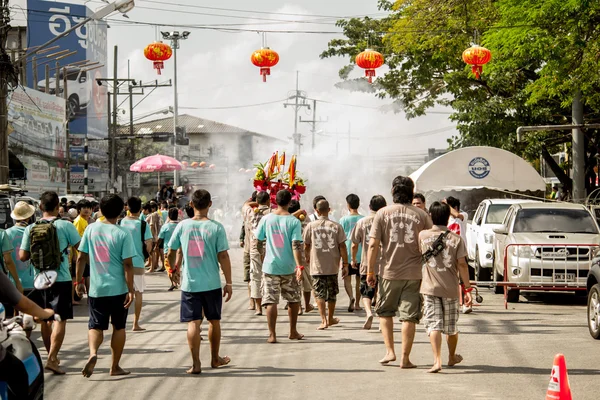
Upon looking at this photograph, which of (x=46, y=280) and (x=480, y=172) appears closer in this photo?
(x=46, y=280)

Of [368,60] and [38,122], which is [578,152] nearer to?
[368,60]

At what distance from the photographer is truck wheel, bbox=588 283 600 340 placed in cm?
1083

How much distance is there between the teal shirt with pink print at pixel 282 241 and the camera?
11.0 metres

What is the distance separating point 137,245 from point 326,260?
266cm

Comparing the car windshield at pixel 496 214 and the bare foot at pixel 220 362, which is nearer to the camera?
the bare foot at pixel 220 362

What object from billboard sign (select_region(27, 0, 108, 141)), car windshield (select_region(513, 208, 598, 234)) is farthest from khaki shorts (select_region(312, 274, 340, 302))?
billboard sign (select_region(27, 0, 108, 141))

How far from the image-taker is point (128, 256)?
8.65 metres

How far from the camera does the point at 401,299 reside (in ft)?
29.7

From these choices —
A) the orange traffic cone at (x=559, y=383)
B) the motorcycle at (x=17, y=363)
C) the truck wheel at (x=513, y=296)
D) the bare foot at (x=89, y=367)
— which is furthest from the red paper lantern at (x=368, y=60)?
the motorcycle at (x=17, y=363)

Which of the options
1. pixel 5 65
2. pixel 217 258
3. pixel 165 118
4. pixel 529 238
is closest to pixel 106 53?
pixel 165 118

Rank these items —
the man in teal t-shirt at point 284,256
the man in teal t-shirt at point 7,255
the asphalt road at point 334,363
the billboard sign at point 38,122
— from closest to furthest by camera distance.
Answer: the asphalt road at point 334,363 < the man in teal t-shirt at point 7,255 < the man in teal t-shirt at point 284,256 < the billboard sign at point 38,122

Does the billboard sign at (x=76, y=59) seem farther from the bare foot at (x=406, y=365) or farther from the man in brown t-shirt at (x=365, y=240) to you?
the bare foot at (x=406, y=365)

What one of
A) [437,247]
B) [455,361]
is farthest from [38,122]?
[455,361]

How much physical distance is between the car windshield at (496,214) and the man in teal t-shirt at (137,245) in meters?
9.31
